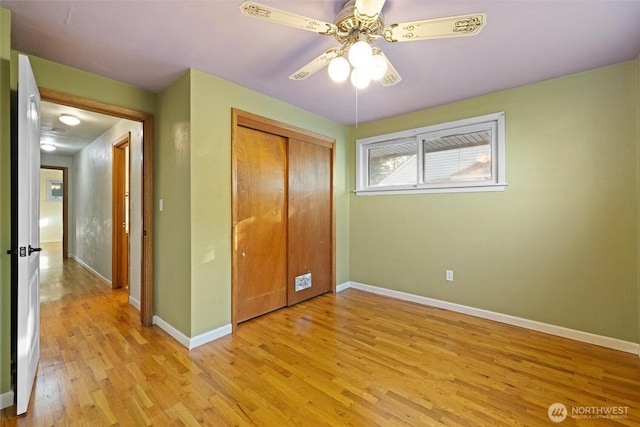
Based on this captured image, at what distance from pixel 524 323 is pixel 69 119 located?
5.95 m

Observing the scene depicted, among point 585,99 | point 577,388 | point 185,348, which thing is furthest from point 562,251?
point 185,348

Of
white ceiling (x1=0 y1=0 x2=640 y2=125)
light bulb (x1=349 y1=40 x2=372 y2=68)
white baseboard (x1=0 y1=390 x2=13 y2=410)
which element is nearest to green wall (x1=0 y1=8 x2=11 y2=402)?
white baseboard (x1=0 y1=390 x2=13 y2=410)

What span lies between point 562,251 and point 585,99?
136 cm

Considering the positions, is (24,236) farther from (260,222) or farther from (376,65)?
(376,65)

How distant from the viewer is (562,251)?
2.54 m

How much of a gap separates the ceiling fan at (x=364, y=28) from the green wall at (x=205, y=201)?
51.5 inches

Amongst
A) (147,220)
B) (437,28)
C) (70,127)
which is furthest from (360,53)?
(70,127)

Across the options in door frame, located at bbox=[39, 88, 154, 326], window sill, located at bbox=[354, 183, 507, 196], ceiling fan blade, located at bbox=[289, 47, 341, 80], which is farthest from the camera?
window sill, located at bbox=[354, 183, 507, 196]

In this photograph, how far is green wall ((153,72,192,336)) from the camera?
2387 mm

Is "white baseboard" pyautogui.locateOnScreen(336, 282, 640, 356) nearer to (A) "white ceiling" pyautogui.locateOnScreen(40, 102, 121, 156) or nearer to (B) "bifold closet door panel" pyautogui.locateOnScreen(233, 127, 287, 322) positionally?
(B) "bifold closet door panel" pyautogui.locateOnScreen(233, 127, 287, 322)

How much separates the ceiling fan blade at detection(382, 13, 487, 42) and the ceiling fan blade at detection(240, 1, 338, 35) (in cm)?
33

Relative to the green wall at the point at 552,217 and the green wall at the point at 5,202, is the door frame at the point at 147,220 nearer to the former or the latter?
the green wall at the point at 5,202

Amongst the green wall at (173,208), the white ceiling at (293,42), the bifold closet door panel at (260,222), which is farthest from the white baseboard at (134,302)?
the white ceiling at (293,42)

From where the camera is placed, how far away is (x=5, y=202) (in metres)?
1.65
